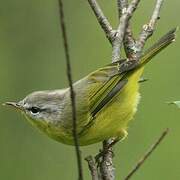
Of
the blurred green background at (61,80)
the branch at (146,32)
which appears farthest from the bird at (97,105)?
the blurred green background at (61,80)

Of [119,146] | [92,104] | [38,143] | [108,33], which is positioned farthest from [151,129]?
[108,33]

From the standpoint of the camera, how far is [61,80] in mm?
8906

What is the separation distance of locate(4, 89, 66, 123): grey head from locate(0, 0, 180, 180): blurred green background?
1789 mm

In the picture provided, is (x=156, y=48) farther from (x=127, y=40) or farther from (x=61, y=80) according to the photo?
(x=61, y=80)

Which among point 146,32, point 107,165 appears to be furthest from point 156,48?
point 107,165

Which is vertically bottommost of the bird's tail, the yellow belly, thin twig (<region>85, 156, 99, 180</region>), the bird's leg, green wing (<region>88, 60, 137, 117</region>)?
thin twig (<region>85, 156, 99, 180</region>)

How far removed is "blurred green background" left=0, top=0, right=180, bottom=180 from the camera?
761 centimetres

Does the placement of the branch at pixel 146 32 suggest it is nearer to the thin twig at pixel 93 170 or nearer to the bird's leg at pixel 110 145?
the bird's leg at pixel 110 145

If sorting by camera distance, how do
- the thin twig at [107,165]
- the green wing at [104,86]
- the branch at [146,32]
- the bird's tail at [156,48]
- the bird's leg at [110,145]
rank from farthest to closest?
1. the green wing at [104,86]
2. the bird's tail at [156,48]
3. the branch at [146,32]
4. the bird's leg at [110,145]
5. the thin twig at [107,165]

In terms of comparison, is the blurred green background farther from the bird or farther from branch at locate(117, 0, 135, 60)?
branch at locate(117, 0, 135, 60)

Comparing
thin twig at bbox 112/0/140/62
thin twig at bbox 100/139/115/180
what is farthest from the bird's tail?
thin twig at bbox 100/139/115/180

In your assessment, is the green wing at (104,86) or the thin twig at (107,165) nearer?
the thin twig at (107,165)

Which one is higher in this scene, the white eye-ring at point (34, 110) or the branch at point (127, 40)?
the branch at point (127, 40)

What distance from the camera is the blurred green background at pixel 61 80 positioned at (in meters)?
7.61
